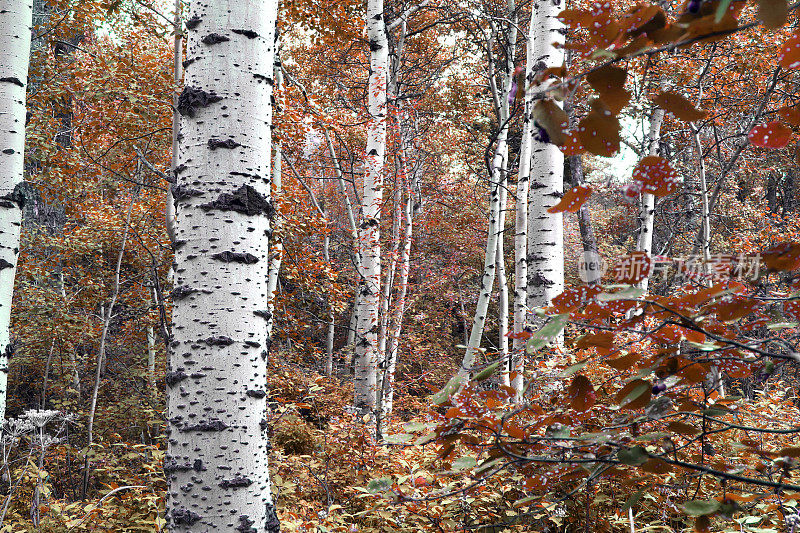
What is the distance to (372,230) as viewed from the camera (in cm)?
545

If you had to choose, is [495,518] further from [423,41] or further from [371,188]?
[423,41]

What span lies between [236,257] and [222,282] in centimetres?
9

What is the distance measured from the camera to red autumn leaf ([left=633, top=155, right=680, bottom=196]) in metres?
0.61

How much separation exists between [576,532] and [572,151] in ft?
8.01

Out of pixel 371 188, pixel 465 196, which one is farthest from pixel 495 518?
pixel 465 196

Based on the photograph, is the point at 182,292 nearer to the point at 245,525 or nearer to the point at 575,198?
the point at 245,525

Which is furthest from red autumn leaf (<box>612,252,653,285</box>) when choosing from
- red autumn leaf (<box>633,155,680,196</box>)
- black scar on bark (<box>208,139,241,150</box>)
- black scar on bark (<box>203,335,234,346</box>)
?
black scar on bark (<box>208,139,241,150</box>)

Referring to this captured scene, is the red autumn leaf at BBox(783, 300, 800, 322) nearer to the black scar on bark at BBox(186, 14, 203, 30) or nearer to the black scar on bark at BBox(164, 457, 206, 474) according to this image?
the black scar on bark at BBox(164, 457, 206, 474)

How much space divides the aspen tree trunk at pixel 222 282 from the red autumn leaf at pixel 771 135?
137cm

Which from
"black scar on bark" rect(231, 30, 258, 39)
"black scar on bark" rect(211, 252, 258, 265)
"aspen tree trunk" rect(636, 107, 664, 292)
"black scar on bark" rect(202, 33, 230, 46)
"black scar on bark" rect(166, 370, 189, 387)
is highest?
"aspen tree trunk" rect(636, 107, 664, 292)

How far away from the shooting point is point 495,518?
235 centimetres

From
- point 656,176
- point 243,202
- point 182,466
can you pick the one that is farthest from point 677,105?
point 182,466

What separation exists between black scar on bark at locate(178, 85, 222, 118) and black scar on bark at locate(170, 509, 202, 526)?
1.24 m

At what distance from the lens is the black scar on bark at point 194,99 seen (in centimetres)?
161
